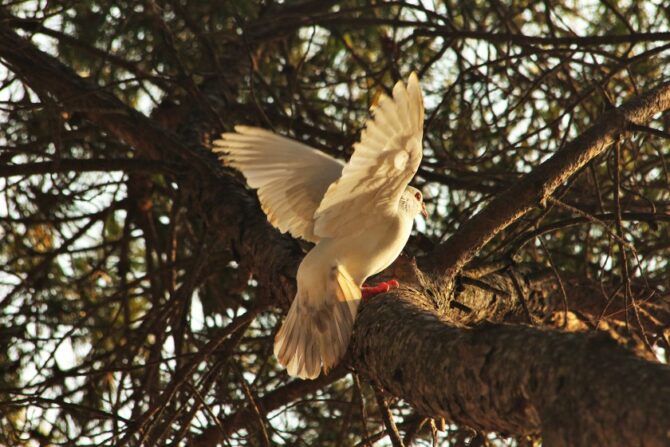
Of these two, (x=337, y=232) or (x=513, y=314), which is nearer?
(x=337, y=232)

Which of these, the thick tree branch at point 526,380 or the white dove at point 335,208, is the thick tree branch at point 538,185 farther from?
the thick tree branch at point 526,380

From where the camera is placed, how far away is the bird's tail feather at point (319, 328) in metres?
2.76

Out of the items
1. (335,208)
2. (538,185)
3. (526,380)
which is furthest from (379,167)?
(526,380)

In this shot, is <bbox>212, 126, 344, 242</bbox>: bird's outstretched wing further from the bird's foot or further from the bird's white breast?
the bird's foot

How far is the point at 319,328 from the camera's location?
2902 millimetres

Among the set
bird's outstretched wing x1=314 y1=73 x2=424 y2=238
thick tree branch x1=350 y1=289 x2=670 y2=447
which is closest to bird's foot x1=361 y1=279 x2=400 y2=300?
bird's outstretched wing x1=314 y1=73 x2=424 y2=238

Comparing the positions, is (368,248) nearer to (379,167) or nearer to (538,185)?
(379,167)

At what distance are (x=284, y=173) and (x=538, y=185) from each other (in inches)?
39.7

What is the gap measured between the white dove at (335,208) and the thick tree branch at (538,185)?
21cm

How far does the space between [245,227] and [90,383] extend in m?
1.23

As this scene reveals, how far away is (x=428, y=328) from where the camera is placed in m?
2.07

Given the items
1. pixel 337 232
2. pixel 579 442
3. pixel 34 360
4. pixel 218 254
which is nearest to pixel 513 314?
pixel 337 232

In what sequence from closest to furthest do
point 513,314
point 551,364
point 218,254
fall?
point 551,364, point 513,314, point 218,254

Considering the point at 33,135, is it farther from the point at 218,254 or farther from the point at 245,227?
the point at 245,227
